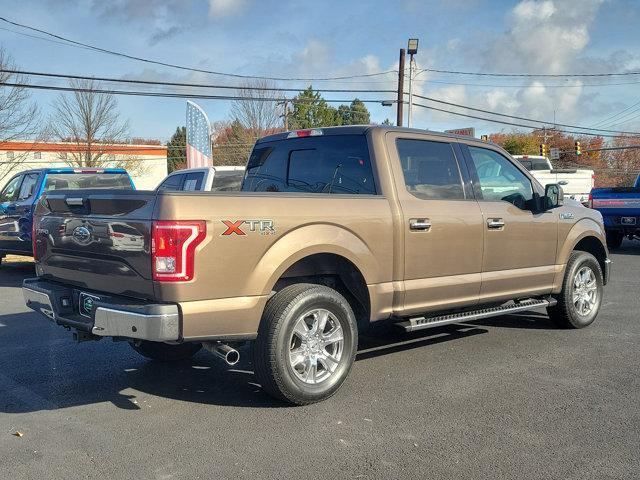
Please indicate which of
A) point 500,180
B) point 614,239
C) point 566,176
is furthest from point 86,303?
point 566,176

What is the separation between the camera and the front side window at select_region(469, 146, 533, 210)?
5.83 meters

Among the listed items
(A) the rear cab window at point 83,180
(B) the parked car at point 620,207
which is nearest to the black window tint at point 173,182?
(A) the rear cab window at point 83,180

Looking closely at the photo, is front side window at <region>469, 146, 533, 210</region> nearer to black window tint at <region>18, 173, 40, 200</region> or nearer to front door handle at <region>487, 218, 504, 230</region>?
front door handle at <region>487, 218, 504, 230</region>

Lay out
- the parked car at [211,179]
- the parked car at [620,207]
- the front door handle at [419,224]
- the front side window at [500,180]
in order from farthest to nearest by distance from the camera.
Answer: the parked car at [620,207] → the parked car at [211,179] → the front side window at [500,180] → the front door handle at [419,224]

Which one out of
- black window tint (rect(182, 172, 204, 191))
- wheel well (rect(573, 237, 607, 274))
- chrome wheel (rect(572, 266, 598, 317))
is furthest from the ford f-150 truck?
black window tint (rect(182, 172, 204, 191))

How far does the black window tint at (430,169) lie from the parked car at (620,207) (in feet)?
32.1

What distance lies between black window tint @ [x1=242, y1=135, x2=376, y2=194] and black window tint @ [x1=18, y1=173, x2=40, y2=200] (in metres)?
6.84

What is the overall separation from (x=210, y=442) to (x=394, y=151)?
107 inches

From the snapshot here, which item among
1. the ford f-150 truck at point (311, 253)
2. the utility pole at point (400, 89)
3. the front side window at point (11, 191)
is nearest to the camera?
the ford f-150 truck at point (311, 253)

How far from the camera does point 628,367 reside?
5301mm

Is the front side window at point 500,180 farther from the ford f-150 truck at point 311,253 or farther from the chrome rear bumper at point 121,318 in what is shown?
the chrome rear bumper at point 121,318

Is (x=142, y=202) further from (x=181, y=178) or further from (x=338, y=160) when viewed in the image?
(x=181, y=178)

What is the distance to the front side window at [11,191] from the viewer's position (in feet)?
38.6

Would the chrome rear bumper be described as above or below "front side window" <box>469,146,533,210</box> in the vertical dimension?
below
